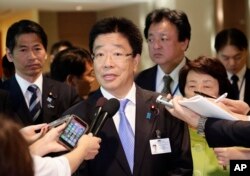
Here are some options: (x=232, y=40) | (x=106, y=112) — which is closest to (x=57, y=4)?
(x=232, y=40)

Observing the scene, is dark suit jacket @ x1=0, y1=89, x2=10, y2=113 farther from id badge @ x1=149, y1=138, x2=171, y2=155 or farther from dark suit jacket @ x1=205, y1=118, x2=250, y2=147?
dark suit jacket @ x1=205, y1=118, x2=250, y2=147

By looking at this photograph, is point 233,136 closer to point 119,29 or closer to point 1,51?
point 119,29

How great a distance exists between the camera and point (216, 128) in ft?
5.57

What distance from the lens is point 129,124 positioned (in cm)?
197

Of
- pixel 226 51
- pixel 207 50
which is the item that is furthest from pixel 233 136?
pixel 207 50

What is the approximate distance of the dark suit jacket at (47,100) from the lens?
2.62 m

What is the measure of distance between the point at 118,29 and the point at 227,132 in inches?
28.9

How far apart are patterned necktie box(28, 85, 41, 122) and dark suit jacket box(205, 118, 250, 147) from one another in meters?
1.28

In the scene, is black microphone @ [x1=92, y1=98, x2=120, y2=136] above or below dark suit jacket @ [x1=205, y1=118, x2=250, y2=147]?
above

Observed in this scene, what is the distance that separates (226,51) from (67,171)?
2.76m

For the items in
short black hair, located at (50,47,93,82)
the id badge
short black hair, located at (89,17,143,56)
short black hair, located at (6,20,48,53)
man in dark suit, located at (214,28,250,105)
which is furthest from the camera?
man in dark suit, located at (214,28,250,105)

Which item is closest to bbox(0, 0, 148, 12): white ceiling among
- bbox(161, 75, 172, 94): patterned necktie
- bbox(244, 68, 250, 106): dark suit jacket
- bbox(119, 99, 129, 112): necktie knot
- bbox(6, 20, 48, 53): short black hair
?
bbox(244, 68, 250, 106): dark suit jacket

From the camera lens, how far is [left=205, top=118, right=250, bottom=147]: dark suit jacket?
1.66 m

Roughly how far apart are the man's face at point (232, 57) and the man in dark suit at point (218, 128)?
2.24 m
